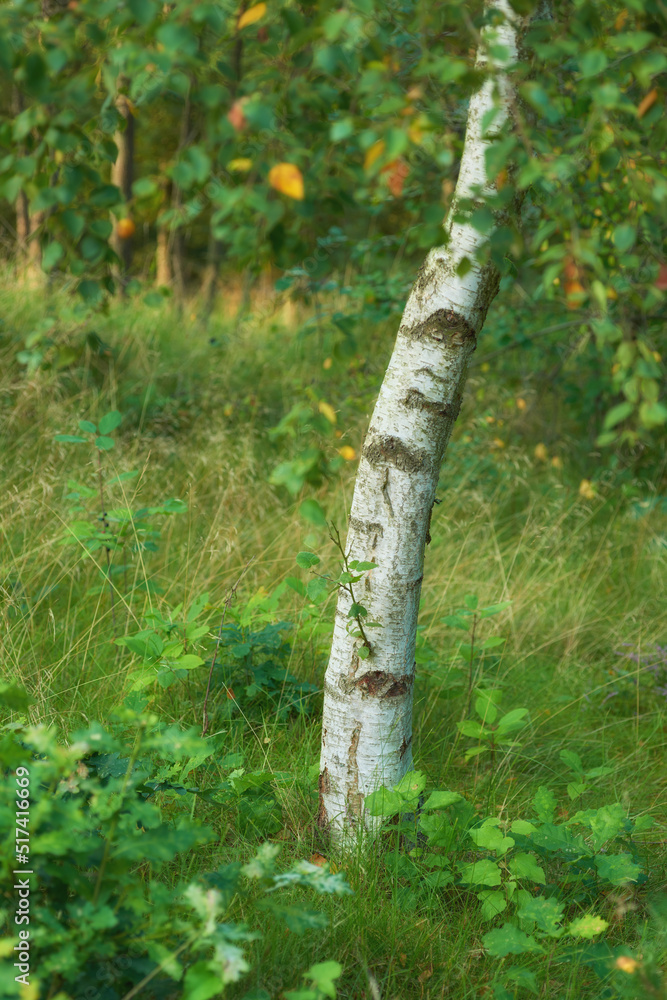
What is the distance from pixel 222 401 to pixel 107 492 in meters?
1.85

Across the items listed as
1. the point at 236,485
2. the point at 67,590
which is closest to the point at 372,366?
the point at 236,485

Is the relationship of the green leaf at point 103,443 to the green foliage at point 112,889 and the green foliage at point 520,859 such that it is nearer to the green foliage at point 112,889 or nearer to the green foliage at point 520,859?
the green foliage at point 112,889

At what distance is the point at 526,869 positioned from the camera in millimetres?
1883

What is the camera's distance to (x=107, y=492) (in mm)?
3111

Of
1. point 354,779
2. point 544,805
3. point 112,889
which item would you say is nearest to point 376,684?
point 354,779

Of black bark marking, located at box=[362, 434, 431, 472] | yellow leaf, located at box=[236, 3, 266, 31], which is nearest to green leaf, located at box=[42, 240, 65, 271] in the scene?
yellow leaf, located at box=[236, 3, 266, 31]

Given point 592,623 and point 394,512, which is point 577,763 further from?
point 592,623

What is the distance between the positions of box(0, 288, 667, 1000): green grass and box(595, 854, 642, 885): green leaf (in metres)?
0.11

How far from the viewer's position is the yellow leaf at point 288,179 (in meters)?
1.07

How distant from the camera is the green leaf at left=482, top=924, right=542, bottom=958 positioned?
66.1 inches

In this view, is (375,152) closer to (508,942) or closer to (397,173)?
(397,173)

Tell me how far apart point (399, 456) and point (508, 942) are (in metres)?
1.14

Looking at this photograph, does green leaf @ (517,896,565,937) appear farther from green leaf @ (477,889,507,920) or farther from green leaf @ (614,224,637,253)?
green leaf @ (614,224,637,253)

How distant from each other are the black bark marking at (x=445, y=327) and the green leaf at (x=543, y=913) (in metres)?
1.34
